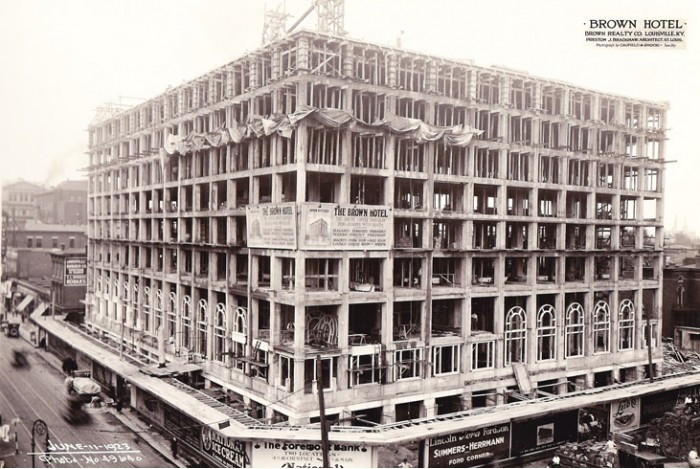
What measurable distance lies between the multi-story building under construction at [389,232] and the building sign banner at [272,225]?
167 mm

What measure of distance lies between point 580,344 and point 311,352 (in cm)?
2675

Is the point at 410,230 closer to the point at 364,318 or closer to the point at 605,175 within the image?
the point at 364,318

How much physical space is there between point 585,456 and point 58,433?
35255 millimetres

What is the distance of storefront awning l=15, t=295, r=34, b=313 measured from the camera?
3691 inches

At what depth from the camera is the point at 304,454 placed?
35.4 metres

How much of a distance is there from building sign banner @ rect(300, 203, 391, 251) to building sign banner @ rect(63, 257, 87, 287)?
5249 centimetres

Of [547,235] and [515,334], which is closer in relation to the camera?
[515,334]

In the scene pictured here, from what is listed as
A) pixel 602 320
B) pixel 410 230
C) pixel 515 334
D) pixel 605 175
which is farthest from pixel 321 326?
pixel 605 175

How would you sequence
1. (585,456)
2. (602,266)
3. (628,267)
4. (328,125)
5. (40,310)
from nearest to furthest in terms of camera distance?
(328,125)
(585,456)
(602,266)
(628,267)
(40,310)

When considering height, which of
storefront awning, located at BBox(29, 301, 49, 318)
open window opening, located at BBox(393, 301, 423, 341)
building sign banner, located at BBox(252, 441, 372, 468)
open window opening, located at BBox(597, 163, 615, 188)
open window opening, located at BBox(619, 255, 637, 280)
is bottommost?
building sign banner, located at BBox(252, 441, 372, 468)

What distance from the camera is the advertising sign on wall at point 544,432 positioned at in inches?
1645

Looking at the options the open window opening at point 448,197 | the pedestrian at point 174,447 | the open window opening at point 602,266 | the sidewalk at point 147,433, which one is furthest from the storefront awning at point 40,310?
the open window opening at point 602,266

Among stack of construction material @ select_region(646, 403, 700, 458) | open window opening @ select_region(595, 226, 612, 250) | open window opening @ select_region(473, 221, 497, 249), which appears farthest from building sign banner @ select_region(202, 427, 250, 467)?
open window opening @ select_region(595, 226, 612, 250)

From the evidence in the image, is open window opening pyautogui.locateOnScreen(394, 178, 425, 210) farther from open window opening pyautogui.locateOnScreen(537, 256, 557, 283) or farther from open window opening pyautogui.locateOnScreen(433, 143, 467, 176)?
open window opening pyautogui.locateOnScreen(537, 256, 557, 283)
